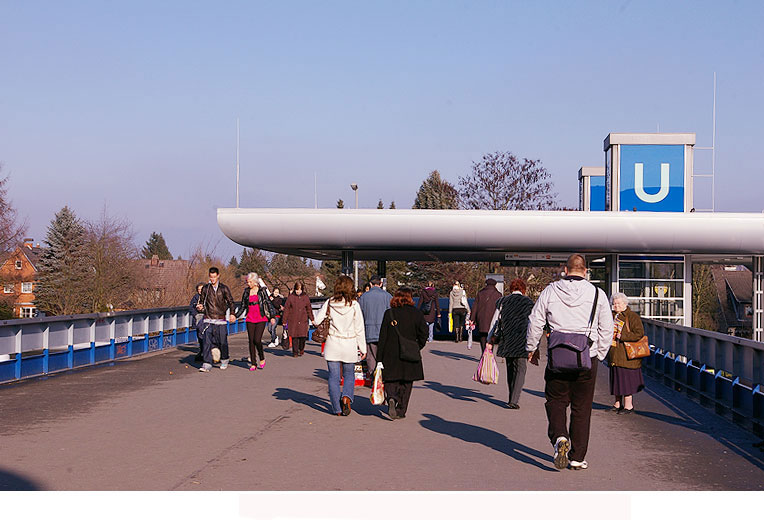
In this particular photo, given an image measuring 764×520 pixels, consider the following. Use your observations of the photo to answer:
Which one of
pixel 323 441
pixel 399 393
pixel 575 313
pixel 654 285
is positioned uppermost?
pixel 654 285

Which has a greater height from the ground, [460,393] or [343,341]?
[343,341]

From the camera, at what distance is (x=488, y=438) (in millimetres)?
9141

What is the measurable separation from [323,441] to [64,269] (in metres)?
48.2

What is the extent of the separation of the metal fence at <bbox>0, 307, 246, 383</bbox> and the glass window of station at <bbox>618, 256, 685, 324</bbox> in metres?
13.4

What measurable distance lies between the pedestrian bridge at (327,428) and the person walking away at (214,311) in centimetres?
56

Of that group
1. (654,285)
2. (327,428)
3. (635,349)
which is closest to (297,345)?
(635,349)

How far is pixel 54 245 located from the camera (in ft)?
211

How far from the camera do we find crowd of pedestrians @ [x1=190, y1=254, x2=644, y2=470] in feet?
24.5

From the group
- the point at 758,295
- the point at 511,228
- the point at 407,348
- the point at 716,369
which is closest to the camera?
the point at 407,348

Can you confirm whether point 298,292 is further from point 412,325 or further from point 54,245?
point 54,245

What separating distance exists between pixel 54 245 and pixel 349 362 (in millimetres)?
57865

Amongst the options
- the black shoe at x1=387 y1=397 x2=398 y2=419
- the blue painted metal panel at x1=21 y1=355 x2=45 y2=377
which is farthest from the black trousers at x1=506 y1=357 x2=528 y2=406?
the blue painted metal panel at x1=21 y1=355 x2=45 y2=377

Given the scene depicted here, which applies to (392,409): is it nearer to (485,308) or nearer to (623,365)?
(623,365)
